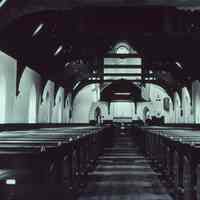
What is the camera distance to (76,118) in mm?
Answer: 36156

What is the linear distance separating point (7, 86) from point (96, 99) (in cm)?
2046

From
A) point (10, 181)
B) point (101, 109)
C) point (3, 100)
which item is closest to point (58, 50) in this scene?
point (3, 100)

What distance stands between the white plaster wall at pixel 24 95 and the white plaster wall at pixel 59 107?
612 cm

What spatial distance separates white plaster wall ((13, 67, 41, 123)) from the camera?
1706 cm

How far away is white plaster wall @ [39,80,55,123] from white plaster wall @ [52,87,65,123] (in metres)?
1.44

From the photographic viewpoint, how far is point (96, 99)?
35.4 metres

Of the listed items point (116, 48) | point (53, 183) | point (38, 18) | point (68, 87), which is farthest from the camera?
point (116, 48)

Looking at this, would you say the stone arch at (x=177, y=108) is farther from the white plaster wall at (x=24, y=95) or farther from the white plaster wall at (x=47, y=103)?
the white plaster wall at (x=24, y=95)

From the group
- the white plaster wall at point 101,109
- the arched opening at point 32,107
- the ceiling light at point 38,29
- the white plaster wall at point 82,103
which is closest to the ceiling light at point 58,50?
the arched opening at point 32,107

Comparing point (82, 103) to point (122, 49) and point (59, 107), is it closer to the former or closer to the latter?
point (122, 49)

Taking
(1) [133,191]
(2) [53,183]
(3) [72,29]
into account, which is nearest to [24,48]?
(3) [72,29]

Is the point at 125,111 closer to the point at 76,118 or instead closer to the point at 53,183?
the point at 76,118

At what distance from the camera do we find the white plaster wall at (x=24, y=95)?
17062mm

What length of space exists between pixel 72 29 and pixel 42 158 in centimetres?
1264
